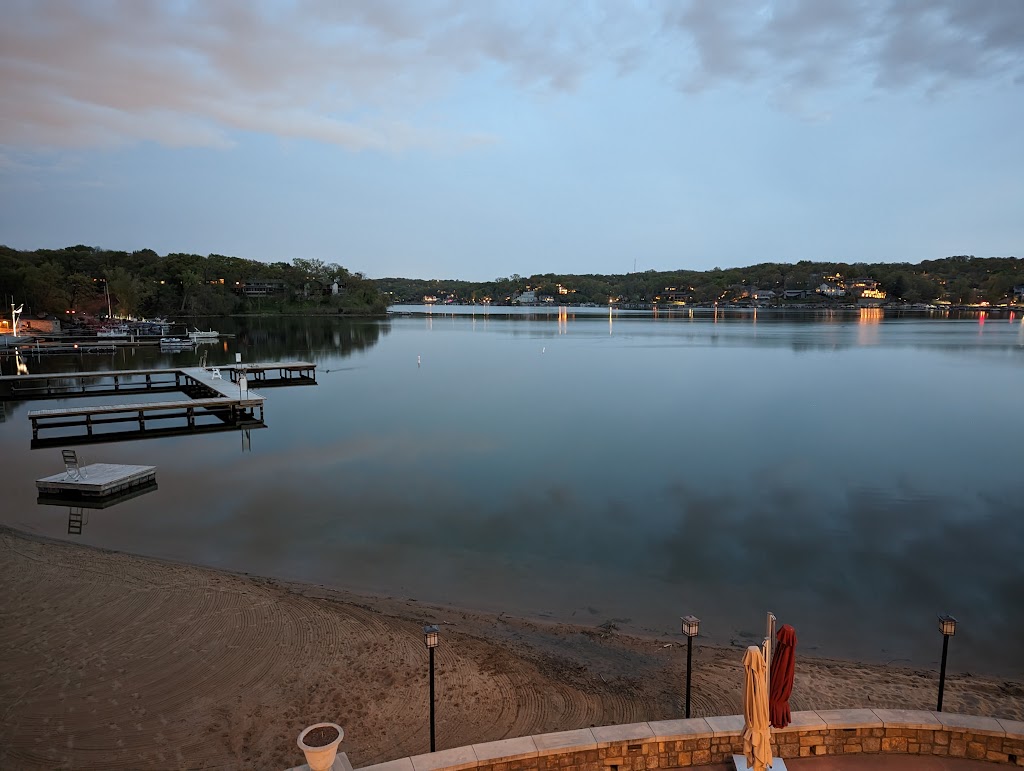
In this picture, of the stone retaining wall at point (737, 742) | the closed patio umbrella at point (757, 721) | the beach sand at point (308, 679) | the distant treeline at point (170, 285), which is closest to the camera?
the closed patio umbrella at point (757, 721)

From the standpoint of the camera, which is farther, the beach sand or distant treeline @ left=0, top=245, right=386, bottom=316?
distant treeline @ left=0, top=245, right=386, bottom=316

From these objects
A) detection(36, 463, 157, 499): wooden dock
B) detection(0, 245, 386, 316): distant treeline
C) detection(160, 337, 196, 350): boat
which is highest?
detection(0, 245, 386, 316): distant treeline

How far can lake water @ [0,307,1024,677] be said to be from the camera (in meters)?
10.6

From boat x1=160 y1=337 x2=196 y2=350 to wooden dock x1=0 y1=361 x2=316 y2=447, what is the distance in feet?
69.4

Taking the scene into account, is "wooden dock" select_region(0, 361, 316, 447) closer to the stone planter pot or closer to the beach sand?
the beach sand

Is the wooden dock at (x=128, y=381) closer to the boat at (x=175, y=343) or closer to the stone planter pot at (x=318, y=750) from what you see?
the boat at (x=175, y=343)

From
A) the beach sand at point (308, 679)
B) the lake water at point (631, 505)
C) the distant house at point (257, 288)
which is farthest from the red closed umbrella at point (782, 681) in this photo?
the distant house at point (257, 288)

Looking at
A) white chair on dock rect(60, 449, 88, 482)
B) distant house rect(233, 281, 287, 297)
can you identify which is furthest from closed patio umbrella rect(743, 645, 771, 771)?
distant house rect(233, 281, 287, 297)

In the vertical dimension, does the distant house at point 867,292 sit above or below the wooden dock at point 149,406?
above

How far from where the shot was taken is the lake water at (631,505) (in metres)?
10.6

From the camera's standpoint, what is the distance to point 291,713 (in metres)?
7.11

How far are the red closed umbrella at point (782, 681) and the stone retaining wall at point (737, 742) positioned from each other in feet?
0.57

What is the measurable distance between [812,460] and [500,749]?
58.8 ft

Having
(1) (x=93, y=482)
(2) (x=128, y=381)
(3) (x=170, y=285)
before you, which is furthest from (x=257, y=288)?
(1) (x=93, y=482)
